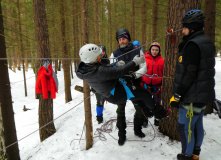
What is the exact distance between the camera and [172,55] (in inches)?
115

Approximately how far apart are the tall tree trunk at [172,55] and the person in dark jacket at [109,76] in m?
0.41

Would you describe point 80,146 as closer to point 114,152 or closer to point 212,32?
point 114,152

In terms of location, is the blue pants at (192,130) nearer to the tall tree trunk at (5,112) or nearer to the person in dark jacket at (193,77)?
the person in dark jacket at (193,77)

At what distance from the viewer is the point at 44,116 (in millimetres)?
5148

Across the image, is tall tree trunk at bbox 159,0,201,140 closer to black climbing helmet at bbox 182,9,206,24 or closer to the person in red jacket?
the person in red jacket

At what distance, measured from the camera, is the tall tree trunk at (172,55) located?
2669 millimetres

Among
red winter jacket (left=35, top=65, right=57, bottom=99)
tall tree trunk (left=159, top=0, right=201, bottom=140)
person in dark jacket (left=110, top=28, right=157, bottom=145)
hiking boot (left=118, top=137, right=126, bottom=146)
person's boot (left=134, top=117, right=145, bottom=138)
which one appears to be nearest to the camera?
tall tree trunk (left=159, top=0, right=201, bottom=140)

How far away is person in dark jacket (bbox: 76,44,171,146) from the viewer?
2262mm

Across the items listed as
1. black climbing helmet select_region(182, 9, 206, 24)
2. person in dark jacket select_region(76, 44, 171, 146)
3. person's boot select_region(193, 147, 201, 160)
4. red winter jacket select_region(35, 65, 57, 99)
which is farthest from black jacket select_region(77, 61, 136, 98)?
red winter jacket select_region(35, 65, 57, 99)

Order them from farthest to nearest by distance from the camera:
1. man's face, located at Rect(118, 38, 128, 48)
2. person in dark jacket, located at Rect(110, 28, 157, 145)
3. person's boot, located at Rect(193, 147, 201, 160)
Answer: man's face, located at Rect(118, 38, 128, 48)
person in dark jacket, located at Rect(110, 28, 157, 145)
person's boot, located at Rect(193, 147, 201, 160)

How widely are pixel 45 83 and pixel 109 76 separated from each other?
3222 millimetres

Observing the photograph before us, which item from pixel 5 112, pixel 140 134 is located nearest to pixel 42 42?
pixel 5 112

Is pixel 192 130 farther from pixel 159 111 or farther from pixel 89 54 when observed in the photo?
pixel 89 54

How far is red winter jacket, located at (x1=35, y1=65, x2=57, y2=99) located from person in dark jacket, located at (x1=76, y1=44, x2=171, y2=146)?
8.72 feet
